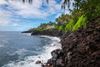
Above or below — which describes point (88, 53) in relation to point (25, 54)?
above

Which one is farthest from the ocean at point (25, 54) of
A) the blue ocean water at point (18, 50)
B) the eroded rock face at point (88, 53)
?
the eroded rock face at point (88, 53)

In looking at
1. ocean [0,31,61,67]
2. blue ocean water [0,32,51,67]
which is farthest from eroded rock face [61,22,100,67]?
blue ocean water [0,32,51,67]

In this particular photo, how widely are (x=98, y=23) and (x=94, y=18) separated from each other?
2.25m

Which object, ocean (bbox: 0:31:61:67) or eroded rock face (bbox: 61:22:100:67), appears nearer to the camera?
eroded rock face (bbox: 61:22:100:67)

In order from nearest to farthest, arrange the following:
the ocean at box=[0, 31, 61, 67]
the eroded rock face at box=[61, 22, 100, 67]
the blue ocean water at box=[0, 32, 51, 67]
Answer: the eroded rock face at box=[61, 22, 100, 67] → the ocean at box=[0, 31, 61, 67] → the blue ocean water at box=[0, 32, 51, 67]

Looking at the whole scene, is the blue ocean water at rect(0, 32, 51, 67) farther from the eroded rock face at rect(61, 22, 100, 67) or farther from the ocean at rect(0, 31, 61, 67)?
the eroded rock face at rect(61, 22, 100, 67)

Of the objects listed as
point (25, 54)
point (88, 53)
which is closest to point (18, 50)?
point (25, 54)

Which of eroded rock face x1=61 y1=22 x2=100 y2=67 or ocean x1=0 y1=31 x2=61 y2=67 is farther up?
eroded rock face x1=61 y1=22 x2=100 y2=67

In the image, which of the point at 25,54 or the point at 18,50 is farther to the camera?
the point at 18,50

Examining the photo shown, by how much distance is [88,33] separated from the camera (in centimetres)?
2131

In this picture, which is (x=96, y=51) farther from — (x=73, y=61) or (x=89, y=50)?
(x=73, y=61)

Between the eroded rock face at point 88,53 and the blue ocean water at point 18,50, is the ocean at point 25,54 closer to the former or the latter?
the blue ocean water at point 18,50

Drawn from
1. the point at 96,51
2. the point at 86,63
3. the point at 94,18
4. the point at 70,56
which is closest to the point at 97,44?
the point at 96,51

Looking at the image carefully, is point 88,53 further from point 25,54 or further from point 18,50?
point 18,50
